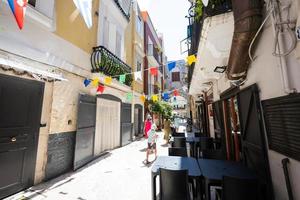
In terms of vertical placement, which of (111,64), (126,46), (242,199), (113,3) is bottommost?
(242,199)

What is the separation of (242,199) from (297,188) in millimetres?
665

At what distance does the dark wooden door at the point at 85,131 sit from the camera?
568cm

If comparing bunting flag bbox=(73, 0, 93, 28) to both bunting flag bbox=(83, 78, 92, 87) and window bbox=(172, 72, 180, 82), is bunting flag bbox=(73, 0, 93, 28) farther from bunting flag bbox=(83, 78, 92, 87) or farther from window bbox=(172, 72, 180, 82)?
window bbox=(172, 72, 180, 82)

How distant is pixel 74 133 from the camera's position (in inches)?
225

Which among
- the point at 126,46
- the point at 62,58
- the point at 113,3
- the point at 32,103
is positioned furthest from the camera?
the point at 126,46

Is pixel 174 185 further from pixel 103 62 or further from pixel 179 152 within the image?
pixel 103 62

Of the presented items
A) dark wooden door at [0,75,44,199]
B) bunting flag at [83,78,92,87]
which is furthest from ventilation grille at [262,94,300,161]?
bunting flag at [83,78,92,87]

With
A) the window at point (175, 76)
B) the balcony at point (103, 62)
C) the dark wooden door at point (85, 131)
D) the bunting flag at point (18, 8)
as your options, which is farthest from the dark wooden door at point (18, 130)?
the window at point (175, 76)

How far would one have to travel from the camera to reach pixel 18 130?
395 cm

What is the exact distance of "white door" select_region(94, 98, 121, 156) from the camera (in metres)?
7.64

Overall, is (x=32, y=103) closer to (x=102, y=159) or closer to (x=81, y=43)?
(x=81, y=43)

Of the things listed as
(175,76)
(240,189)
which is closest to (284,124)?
(240,189)

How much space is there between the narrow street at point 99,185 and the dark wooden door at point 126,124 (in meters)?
3.56

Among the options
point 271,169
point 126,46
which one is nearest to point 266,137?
point 271,169
